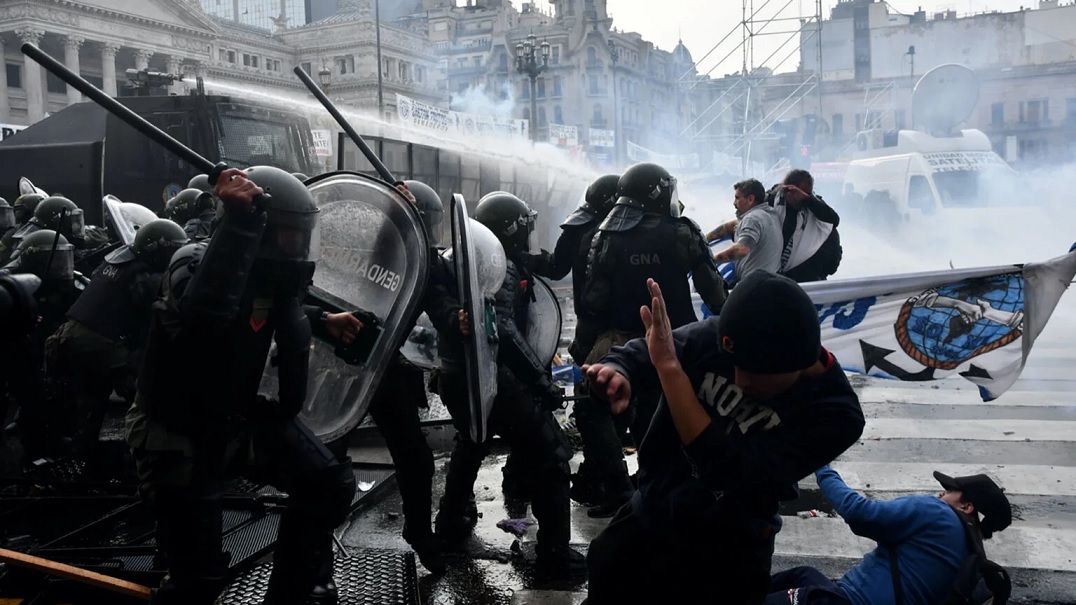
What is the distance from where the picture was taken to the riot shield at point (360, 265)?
3.91m

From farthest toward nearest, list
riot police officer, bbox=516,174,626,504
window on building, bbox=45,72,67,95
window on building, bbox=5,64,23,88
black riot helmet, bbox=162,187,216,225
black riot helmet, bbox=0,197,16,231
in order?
window on building, bbox=45,72,67,95
window on building, bbox=5,64,23,88
black riot helmet, bbox=0,197,16,231
black riot helmet, bbox=162,187,216,225
riot police officer, bbox=516,174,626,504

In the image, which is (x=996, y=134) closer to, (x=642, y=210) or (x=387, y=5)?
(x=642, y=210)

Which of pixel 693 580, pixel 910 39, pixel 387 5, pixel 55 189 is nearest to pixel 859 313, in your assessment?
pixel 693 580

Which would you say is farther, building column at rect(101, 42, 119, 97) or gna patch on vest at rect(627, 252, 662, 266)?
building column at rect(101, 42, 119, 97)

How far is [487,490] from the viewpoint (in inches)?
222

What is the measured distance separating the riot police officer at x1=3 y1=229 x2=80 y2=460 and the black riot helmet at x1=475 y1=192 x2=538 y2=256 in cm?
300

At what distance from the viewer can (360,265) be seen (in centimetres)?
399

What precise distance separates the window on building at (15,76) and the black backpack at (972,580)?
5921 centimetres

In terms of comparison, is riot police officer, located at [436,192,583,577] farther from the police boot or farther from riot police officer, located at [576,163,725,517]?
riot police officer, located at [576,163,725,517]

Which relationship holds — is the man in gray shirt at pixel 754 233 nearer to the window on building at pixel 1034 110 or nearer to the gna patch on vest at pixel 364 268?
the gna patch on vest at pixel 364 268

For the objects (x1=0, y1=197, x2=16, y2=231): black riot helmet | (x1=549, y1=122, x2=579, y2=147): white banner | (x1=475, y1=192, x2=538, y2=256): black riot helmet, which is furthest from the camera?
(x1=549, y1=122, x2=579, y2=147): white banner

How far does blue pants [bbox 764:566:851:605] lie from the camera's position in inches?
112

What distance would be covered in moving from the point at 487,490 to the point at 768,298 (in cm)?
378

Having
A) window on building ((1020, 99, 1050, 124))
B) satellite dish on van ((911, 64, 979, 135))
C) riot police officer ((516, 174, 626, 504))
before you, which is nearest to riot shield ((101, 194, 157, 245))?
riot police officer ((516, 174, 626, 504))
